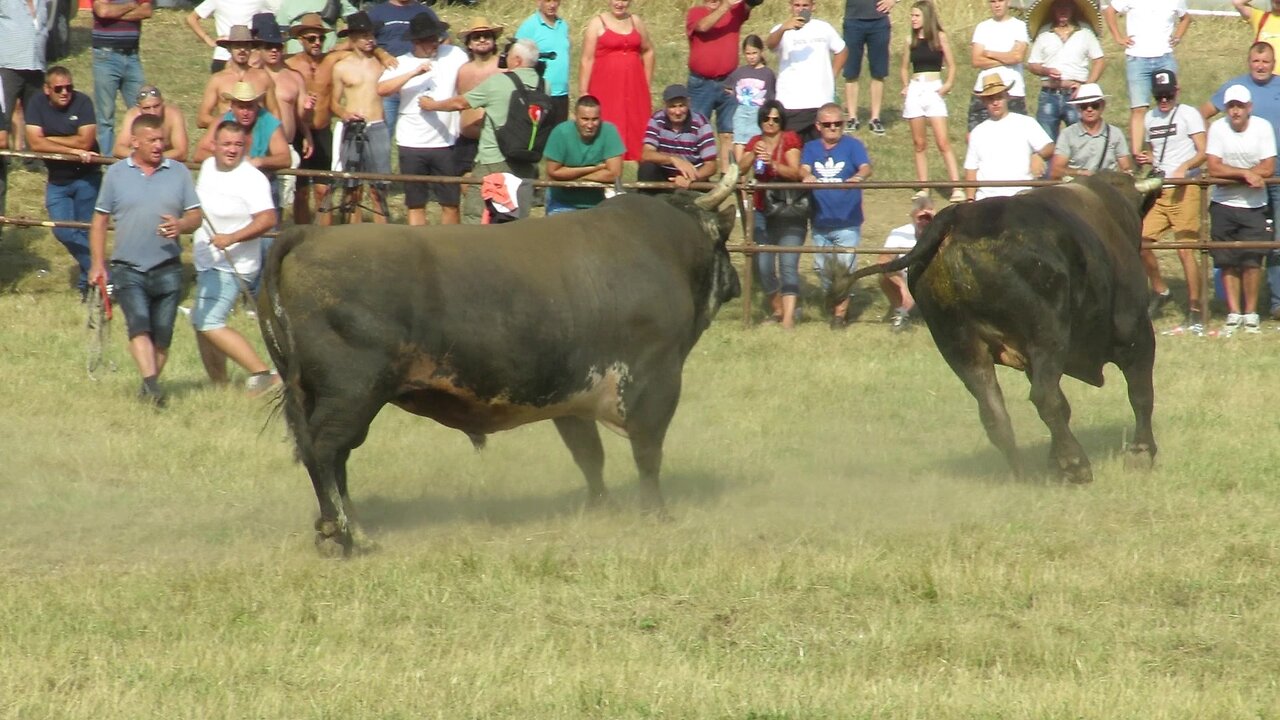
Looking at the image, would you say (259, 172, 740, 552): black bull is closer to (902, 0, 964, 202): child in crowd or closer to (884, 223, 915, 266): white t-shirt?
(884, 223, 915, 266): white t-shirt

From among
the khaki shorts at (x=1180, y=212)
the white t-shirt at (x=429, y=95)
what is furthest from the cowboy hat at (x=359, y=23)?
the khaki shorts at (x=1180, y=212)

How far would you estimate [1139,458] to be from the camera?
31.4 ft

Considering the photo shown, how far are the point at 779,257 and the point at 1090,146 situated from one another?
2510 millimetres

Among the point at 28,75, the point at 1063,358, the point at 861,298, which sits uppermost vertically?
the point at 28,75

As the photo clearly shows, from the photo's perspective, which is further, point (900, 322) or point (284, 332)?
point (900, 322)

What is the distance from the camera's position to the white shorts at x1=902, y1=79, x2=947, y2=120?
15.4 m

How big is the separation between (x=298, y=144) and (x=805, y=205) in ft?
13.8

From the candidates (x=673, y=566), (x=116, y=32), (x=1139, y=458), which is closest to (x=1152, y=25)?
(x=1139, y=458)

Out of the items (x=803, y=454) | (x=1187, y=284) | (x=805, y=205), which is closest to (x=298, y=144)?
(x=805, y=205)

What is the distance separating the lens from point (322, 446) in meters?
7.63

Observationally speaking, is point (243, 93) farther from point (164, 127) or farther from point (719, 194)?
point (719, 194)

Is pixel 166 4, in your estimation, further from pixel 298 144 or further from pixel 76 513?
pixel 76 513

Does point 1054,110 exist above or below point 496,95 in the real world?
below

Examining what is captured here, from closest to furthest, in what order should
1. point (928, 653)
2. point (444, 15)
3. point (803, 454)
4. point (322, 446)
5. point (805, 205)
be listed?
1. point (928, 653)
2. point (322, 446)
3. point (803, 454)
4. point (805, 205)
5. point (444, 15)
